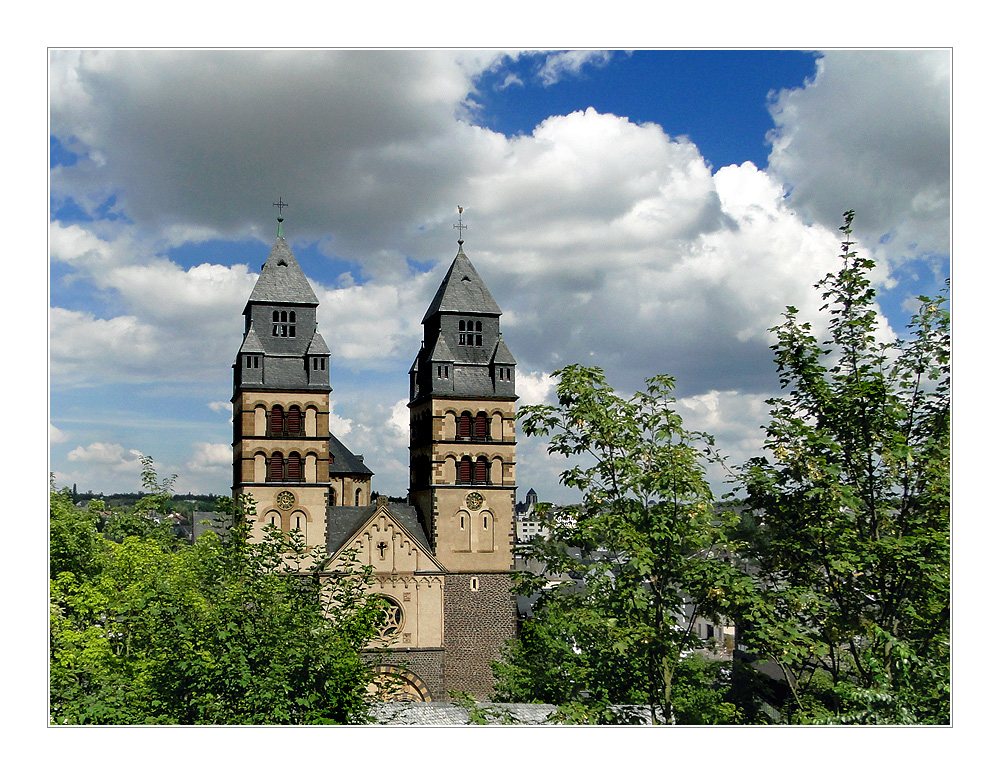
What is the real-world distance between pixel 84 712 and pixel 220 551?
3.67 m

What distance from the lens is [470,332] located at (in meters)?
37.0

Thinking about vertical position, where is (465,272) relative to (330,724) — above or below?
above

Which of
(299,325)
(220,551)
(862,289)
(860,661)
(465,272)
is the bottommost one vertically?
(860,661)

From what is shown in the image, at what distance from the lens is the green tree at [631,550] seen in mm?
12984

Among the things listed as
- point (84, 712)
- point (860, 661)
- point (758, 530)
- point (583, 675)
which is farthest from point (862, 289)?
point (84, 712)

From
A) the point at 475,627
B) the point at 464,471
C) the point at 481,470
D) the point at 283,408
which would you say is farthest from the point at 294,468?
the point at 475,627

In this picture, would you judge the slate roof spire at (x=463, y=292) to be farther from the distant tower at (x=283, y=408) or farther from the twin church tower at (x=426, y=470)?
the distant tower at (x=283, y=408)

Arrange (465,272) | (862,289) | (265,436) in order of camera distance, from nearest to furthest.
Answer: (862,289)
(265,436)
(465,272)

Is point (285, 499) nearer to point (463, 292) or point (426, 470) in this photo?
point (426, 470)

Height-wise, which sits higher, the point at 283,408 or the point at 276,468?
the point at 283,408

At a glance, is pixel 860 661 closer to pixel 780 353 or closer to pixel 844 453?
pixel 844 453

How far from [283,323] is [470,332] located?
841 centimetres

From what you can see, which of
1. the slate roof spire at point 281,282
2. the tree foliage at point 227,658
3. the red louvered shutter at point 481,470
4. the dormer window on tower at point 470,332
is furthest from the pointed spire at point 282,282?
the tree foliage at point 227,658
